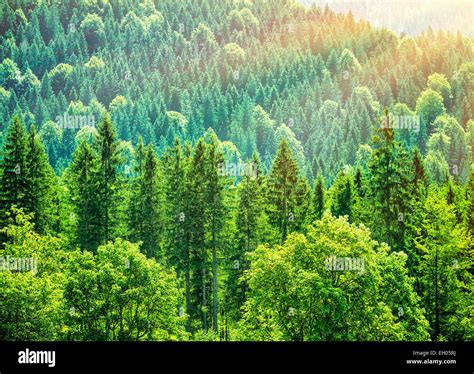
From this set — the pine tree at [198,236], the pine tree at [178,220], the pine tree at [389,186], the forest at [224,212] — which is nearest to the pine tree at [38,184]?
the forest at [224,212]

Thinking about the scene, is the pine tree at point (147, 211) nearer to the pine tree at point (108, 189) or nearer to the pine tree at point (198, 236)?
the pine tree at point (108, 189)

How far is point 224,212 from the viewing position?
3744 cm

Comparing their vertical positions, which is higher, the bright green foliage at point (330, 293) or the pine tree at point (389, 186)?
the pine tree at point (389, 186)

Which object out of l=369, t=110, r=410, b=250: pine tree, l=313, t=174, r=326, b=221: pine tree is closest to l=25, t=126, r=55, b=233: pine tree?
l=313, t=174, r=326, b=221: pine tree

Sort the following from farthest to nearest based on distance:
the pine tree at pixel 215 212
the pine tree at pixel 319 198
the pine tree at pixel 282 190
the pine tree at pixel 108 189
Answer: the pine tree at pixel 319 198, the pine tree at pixel 282 190, the pine tree at pixel 215 212, the pine tree at pixel 108 189

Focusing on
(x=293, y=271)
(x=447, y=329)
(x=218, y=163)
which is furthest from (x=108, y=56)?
(x=447, y=329)

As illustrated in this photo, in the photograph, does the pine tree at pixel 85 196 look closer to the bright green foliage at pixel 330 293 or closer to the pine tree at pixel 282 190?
the bright green foliage at pixel 330 293

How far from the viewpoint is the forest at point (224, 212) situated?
26297 mm

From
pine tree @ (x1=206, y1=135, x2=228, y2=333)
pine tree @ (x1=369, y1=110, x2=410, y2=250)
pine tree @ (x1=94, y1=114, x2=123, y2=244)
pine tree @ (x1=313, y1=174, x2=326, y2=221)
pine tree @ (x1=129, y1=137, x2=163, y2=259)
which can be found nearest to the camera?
pine tree @ (x1=94, y1=114, x2=123, y2=244)

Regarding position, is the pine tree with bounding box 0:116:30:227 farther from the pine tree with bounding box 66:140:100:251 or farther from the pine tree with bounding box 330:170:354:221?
the pine tree with bounding box 330:170:354:221

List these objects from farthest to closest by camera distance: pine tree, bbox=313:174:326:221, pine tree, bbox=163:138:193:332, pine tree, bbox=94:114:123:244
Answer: pine tree, bbox=313:174:326:221
pine tree, bbox=163:138:193:332
pine tree, bbox=94:114:123:244

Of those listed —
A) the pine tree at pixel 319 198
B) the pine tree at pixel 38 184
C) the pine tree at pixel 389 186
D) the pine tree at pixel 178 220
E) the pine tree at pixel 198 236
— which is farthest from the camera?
the pine tree at pixel 319 198

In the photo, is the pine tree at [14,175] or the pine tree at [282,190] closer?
the pine tree at [14,175]

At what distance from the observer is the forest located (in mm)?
26297
